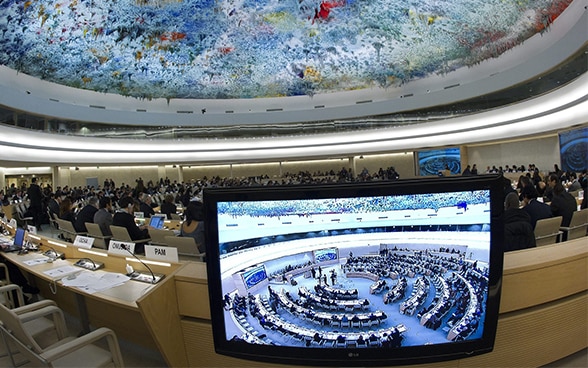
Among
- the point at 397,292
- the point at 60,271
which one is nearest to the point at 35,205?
the point at 60,271

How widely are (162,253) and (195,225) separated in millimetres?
1841

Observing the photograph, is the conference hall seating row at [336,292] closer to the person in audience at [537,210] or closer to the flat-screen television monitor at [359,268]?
the flat-screen television monitor at [359,268]

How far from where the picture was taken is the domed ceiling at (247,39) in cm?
1341

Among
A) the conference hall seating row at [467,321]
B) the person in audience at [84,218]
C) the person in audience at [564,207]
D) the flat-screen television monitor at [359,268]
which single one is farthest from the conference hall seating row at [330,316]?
the person in audience at [84,218]

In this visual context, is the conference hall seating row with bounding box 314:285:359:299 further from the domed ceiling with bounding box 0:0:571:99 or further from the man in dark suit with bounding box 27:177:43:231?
the domed ceiling with bounding box 0:0:571:99

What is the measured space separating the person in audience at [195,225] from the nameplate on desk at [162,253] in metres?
1.66

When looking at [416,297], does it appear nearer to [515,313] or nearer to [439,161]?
[515,313]

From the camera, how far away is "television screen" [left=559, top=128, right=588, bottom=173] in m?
11.5

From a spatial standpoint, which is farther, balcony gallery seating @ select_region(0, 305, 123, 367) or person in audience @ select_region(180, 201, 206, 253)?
person in audience @ select_region(180, 201, 206, 253)

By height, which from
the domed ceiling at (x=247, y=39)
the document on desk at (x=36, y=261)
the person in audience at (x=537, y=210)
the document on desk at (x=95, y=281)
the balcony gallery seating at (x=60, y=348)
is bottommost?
the balcony gallery seating at (x=60, y=348)

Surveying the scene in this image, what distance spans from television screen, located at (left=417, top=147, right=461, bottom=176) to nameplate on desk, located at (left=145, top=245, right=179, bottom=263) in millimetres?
18573

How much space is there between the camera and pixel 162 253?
8.21 feet

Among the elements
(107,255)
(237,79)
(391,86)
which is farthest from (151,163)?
(107,255)

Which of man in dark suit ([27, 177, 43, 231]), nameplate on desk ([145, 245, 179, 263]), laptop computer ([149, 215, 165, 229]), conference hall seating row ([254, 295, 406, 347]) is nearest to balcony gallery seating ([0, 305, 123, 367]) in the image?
nameplate on desk ([145, 245, 179, 263])
